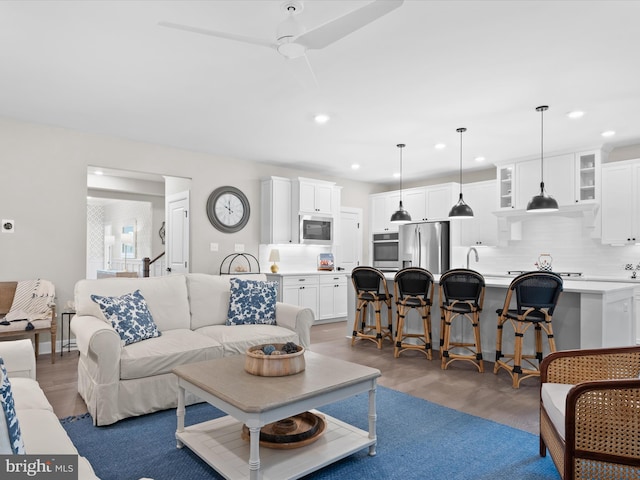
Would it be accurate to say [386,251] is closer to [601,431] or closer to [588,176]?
[588,176]

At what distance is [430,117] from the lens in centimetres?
442

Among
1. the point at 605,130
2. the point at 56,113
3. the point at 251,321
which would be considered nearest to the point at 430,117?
the point at 605,130

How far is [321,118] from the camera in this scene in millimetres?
4457

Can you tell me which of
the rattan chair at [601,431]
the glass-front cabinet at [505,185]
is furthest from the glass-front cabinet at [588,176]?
the rattan chair at [601,431]

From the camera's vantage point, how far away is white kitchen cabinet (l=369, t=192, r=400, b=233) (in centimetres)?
799

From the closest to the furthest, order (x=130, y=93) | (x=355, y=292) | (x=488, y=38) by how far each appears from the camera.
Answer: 1. (x=488, y=38)
2. (x=130, y=93)
3. (x=355, y=292)

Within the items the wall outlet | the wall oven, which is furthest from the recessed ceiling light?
the wall oven

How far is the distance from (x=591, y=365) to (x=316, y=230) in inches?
202

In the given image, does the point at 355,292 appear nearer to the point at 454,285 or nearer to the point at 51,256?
the point at 454,285

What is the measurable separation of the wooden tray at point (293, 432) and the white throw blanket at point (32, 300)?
3.12m

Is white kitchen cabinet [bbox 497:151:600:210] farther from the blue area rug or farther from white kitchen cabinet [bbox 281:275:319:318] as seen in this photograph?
the blue area rug

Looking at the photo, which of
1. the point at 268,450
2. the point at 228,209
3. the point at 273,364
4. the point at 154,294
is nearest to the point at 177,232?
the point at 228,209

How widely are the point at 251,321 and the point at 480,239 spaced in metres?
4.45

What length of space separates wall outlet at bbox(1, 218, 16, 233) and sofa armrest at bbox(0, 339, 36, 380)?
2705mm
